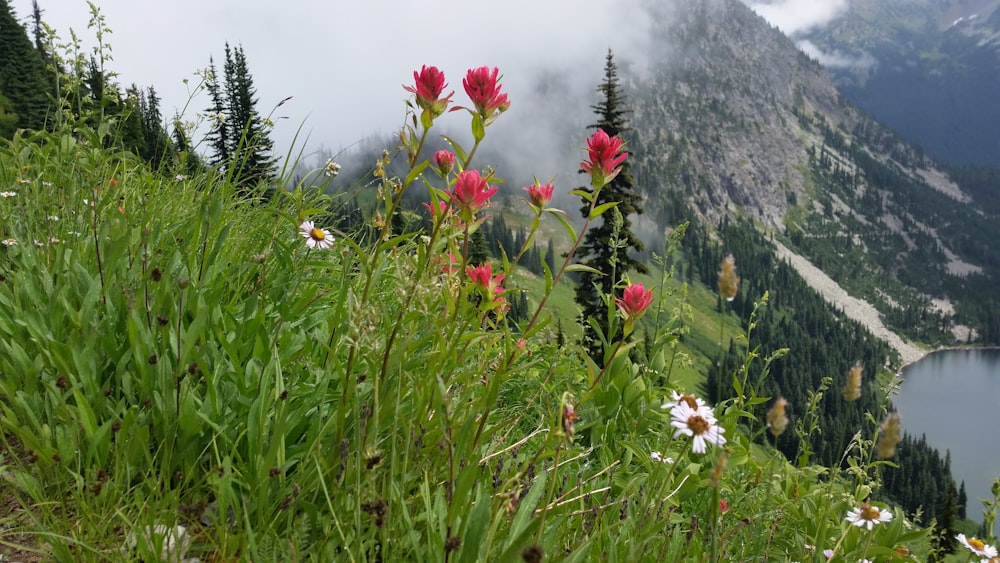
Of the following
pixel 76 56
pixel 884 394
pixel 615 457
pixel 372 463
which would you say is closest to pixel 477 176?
pixel 372 463

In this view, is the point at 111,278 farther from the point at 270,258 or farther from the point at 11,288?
the point at 270,258

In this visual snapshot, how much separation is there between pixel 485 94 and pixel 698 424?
1.59 m

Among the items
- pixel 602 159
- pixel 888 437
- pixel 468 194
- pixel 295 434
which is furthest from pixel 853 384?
pixel 295 434

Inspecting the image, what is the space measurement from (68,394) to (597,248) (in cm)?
2313

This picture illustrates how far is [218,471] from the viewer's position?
211 cm

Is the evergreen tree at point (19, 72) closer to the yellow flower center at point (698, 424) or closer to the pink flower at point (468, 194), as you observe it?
the pink flower at point (468, 194)

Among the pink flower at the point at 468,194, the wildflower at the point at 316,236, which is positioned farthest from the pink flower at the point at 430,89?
the wildflower at the point at 316,236

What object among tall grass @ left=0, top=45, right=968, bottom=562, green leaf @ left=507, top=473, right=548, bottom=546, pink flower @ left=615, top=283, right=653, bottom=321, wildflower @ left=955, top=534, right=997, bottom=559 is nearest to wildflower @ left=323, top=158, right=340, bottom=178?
tall grass @ left=0, top=45, right=968, bottom=562

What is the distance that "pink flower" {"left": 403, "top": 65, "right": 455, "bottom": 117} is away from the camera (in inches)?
93.9

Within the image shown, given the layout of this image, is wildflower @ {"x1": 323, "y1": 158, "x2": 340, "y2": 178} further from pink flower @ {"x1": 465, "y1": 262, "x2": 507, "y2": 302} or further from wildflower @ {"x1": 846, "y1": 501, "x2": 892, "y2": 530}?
wildflower @ {"x1": 846, "y1": 501, "x2": 892, "y2": 530}

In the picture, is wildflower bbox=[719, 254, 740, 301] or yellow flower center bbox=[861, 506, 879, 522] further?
yellow flower center bbox=[861, 506, 879, 522]

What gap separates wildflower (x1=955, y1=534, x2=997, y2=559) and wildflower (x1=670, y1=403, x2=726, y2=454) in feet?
6.40

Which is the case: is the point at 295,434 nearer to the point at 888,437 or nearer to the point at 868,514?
the point at 888,437

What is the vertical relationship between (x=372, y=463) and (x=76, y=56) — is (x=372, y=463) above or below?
below
